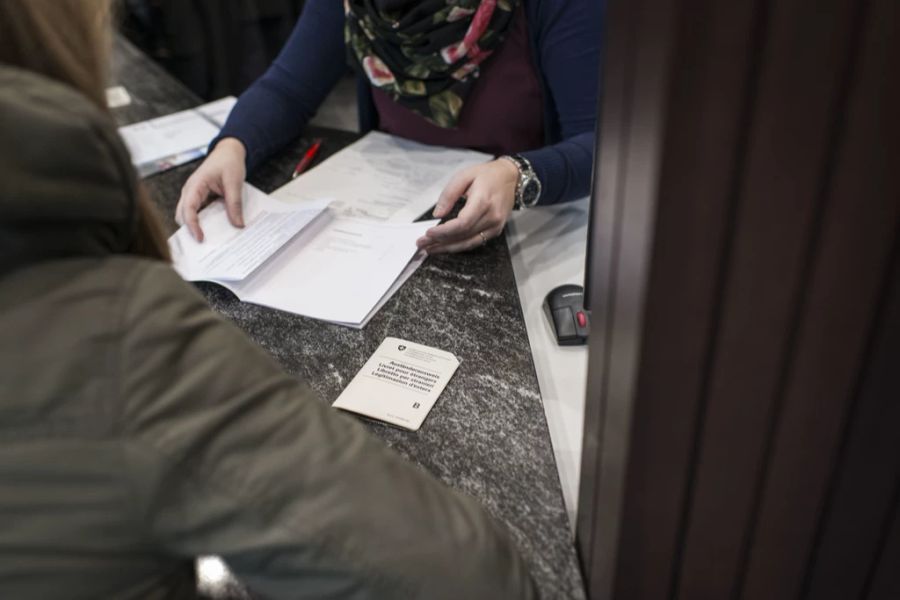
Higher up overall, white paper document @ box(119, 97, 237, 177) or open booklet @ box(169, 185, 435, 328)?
white paper document @ box(119, 97, 237, 177)

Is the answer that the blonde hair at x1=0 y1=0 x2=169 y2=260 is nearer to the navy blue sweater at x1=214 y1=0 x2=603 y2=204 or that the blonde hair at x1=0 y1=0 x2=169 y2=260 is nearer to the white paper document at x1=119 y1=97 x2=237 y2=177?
the navy blue sweater at x1=214 y1=0 x2=603 y2=204

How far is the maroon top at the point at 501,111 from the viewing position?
1.23 m

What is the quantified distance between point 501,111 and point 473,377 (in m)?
→ 0.64

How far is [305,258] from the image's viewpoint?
0.98 meters

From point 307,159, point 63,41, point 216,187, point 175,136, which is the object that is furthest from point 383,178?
point 63,41

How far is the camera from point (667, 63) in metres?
0.36

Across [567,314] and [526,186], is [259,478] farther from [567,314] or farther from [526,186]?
[526,186]

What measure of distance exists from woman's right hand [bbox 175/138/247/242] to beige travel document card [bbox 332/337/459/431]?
→ 37 centimetres

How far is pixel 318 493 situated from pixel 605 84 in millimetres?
299

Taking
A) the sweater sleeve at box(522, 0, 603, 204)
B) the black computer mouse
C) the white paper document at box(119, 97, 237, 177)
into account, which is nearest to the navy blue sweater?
the sweater sleeve at box(522, 0, 603, 204)

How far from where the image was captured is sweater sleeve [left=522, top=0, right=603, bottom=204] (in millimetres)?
1097

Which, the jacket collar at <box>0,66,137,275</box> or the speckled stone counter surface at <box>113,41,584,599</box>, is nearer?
the jacket collar at <box>0,66,137,275</box>

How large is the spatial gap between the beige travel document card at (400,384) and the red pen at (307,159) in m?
0.51

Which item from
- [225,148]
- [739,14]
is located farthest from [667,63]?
[225,148]
